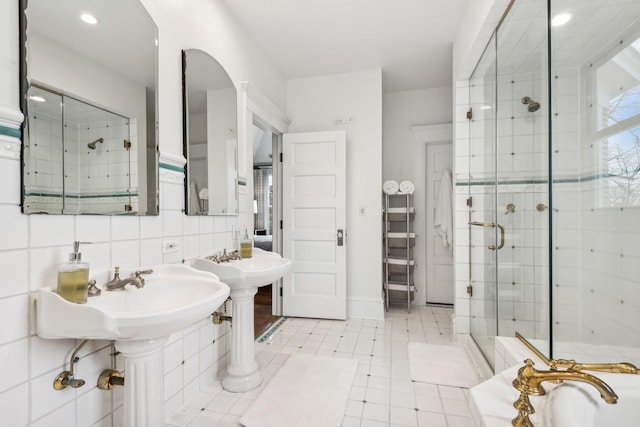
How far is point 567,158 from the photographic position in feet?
5.58

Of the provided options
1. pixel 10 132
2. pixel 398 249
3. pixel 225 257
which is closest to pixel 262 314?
pixel 225 257

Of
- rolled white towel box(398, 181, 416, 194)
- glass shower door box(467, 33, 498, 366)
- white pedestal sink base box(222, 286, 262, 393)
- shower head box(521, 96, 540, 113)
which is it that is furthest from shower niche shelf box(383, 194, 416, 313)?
white pedestal sink base box(222, 286, 262, 393)

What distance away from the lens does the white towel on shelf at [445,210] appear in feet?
11.6

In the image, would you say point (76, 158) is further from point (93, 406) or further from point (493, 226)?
point (493, 226)

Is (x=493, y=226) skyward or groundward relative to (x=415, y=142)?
groundward

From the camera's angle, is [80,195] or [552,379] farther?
[80,195]

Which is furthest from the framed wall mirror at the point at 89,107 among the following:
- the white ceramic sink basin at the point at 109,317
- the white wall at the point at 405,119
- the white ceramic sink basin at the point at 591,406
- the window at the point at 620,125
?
the white wall at the point at 405,119

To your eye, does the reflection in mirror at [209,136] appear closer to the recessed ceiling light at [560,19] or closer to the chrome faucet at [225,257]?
the chrome faucet at [225,257]

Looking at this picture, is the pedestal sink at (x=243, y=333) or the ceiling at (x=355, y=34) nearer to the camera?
the pedestal sink at (x=243, y=333)

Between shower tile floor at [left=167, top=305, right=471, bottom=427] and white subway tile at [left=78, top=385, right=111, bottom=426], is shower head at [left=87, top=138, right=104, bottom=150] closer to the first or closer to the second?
white subway tile at [left=78, top=385, right=111, bottom=426]

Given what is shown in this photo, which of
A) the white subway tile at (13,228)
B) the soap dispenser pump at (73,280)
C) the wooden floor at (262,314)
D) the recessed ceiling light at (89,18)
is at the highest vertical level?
the recessed ceiling light at (89,18)

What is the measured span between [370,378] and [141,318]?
5.37 feet

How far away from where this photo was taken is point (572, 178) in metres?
1.72

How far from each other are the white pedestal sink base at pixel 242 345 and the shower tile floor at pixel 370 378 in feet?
0.22
